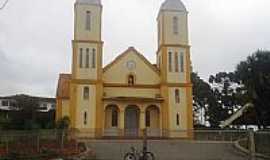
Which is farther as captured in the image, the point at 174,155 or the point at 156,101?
the point at 156,101

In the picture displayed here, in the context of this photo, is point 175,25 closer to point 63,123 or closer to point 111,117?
point 111,117

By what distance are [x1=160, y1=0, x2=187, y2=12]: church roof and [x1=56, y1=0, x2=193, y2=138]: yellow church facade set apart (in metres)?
0.10

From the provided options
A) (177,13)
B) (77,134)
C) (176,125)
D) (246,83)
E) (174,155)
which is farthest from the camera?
(177,13)

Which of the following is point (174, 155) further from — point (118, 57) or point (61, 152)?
point (118, 57)

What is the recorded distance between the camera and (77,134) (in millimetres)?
39719

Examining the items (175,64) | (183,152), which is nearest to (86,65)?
(175,64)

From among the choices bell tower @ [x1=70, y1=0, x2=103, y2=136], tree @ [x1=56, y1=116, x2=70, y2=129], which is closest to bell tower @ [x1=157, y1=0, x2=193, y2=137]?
bell tower @ [x1=70, y1=0, x2=103, y2=136]

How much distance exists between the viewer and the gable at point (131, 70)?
44094 mm

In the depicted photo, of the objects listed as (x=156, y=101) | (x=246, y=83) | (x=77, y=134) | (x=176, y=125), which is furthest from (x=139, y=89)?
(x=246, y=83)

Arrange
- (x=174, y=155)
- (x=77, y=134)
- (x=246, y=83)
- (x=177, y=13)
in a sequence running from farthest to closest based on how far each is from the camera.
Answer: (x=177, y=13), (x=77, y=134), (x=246, y=83), (x=174, y=155)

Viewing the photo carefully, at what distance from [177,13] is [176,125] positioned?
11.3 meters

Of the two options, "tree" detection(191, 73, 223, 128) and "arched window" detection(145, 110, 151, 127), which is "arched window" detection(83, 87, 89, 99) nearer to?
"arched window" detection(145, 110, 151, 127)

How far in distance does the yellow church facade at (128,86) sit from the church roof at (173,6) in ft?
0.32

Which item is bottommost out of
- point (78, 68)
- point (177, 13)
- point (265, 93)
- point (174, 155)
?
point (174, 155)
